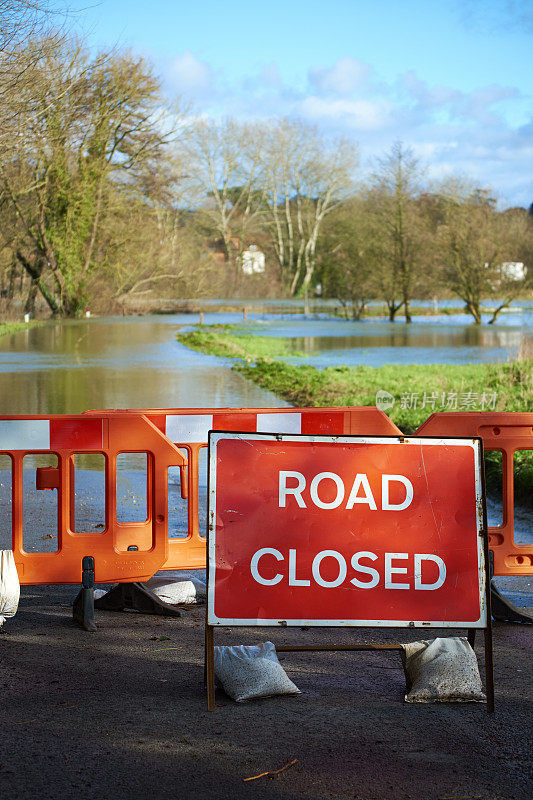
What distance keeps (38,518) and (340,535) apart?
4.27 m

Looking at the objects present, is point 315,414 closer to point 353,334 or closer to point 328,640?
point 328,640

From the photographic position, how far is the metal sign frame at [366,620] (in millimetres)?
4250

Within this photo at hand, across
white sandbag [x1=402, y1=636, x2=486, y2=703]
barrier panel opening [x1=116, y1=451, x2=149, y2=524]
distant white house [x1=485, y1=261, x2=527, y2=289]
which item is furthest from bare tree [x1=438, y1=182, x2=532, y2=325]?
white sandbag [x1=402, y1=636, x2=486, y2=703]

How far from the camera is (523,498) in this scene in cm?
916

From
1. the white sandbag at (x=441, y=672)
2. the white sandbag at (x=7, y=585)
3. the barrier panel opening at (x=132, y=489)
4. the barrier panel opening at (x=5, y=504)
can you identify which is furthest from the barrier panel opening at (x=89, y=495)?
the white sandbag at (x=441, y=672)

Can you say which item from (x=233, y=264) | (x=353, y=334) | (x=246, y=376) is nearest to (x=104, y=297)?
(x=353, y=334)

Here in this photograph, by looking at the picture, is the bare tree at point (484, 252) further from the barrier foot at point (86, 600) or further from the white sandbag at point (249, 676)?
the white sandbag at point (249, 676)

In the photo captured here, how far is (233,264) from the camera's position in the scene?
260ft

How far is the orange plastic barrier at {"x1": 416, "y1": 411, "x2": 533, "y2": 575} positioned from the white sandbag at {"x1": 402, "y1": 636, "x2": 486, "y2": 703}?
1460 mm

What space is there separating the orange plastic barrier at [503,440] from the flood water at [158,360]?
1.02ft

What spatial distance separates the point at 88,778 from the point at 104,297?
5005 centimetres

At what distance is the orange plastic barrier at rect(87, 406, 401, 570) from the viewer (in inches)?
233

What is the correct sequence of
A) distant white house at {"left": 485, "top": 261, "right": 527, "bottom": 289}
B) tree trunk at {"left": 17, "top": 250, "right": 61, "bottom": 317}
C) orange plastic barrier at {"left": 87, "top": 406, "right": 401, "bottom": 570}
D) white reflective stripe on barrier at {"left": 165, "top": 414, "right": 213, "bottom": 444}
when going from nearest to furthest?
1. orange plastic barrier at {"left": 87, "top": 406, "right": 401, "bottom": 570}
2. white reflective stripe on barrier at {"left": 165, "top": 414, "right": 213, "bottom": 444}
3. distant white house at {"left": 485, "top": 261, "right": 527, "bottom": 289}
4. tree trunk at {"left": 17, "top": 250, "right": 61, "bottom": 317}

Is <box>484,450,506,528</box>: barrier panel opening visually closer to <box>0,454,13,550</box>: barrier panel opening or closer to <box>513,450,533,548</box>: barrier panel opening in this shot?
<box>513,450,533,548</box>: barrier panel opening
